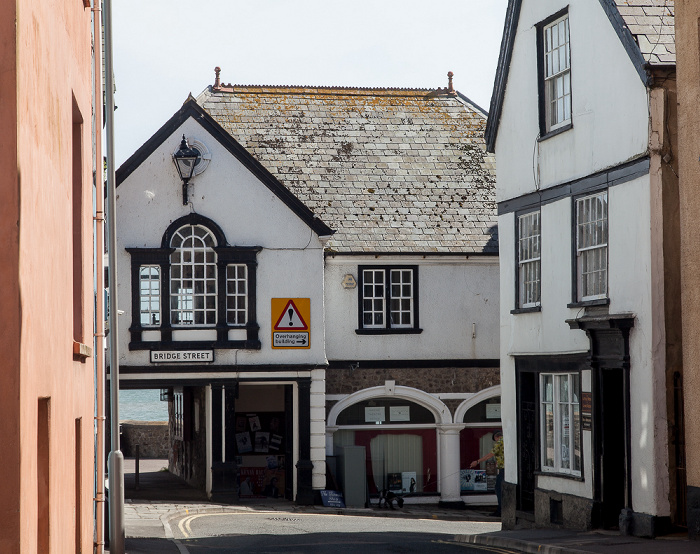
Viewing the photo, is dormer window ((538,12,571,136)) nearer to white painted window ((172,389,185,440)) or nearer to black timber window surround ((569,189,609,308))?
black timber window surround ((569,189,609,308))

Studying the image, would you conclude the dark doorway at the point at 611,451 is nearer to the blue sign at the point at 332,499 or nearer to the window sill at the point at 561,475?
the window sill at the point at 561,475

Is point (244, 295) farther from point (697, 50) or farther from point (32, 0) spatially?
point (32, 0)

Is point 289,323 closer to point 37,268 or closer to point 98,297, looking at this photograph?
point 98,297

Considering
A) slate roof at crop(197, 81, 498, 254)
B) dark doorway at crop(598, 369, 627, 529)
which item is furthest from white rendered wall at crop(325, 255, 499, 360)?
dark doorway at crop(598, 369, 627, 529)

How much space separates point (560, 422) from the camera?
19.1 m

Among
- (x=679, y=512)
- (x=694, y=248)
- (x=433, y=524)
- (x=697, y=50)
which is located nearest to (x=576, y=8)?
(x=697, y=50)

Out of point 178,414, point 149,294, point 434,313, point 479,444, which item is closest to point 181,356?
point 149,294

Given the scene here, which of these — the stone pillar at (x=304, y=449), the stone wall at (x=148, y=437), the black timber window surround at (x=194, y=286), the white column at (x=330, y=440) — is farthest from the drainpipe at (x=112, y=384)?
the stone wall at (x=148, y=437)

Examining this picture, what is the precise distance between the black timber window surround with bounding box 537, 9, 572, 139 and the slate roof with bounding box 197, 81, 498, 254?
9.75 m

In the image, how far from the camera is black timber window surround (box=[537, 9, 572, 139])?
18.9m

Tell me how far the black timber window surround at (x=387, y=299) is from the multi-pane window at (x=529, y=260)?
339 inches

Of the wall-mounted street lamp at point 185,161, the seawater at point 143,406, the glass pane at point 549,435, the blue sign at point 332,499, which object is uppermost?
the wall-mounted street lamp at point 185,161

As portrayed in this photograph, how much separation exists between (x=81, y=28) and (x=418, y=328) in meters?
17.7

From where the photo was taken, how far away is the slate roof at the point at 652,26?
16164 millimetres
